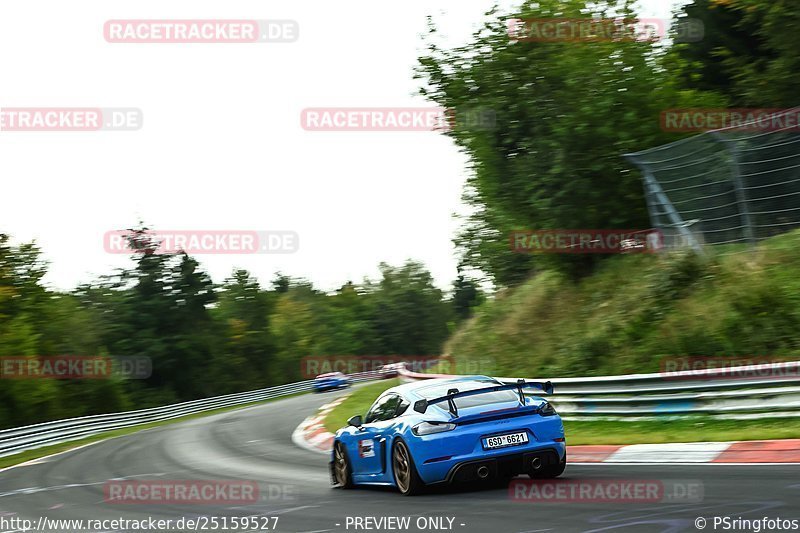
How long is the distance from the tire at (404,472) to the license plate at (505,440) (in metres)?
0.75

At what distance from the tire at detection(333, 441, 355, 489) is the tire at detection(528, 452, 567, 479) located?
2.35 m

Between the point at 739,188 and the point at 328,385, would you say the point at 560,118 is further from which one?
the point at 328,385

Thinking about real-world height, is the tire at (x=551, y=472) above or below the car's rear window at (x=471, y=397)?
below

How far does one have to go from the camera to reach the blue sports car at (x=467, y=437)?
28.6ft

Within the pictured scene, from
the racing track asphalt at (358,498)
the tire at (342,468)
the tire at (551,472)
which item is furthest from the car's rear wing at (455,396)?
the tire at (342,468)

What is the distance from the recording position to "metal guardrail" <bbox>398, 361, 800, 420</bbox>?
11578 mm

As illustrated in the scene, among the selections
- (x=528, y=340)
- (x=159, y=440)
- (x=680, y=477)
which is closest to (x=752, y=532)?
(x=680, y=477)

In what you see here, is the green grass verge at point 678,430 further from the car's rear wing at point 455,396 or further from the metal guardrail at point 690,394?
the car's rear wing at point 455,396

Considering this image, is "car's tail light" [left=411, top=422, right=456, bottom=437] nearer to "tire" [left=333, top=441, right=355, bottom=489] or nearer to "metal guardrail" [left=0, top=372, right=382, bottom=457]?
"tire" [left=333, top=441, right=355, bottom=489]

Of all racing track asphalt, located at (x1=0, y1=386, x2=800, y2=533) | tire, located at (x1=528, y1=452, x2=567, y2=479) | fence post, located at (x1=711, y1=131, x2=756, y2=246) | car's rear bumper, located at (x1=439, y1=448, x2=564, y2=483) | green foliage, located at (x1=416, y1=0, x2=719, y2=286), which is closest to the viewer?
racing track asphalt, located at (x1=0, y1=386, x2=800, y2=533)

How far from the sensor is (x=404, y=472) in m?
9.27

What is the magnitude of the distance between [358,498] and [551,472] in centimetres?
202

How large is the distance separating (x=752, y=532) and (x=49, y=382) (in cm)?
3928

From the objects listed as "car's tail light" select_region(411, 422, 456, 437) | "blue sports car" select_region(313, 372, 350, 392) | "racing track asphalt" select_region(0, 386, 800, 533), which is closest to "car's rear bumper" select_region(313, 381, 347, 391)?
"blue sports car" select_region(313, 372, 350, 392)
